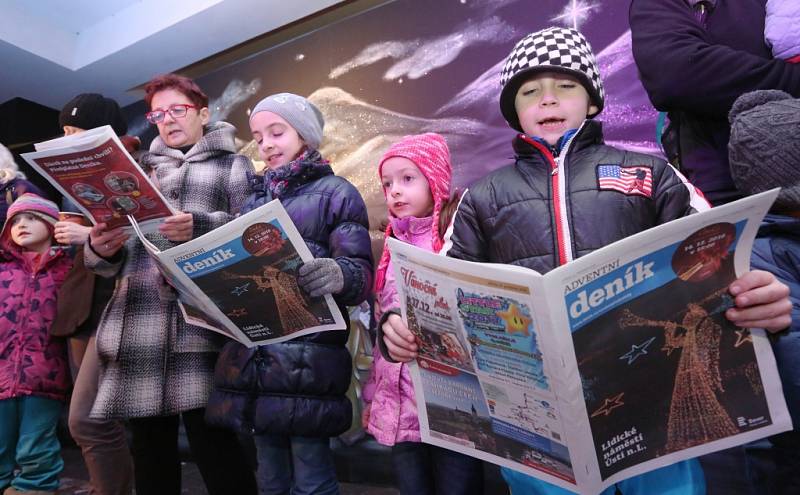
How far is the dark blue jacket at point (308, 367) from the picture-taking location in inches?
44.6

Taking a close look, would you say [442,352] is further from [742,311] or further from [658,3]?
[658,3]

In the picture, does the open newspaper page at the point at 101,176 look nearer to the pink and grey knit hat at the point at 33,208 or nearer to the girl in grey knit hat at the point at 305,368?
the girl in grey knit hat at the point at 305,368

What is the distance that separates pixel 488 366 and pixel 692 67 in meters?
0.62

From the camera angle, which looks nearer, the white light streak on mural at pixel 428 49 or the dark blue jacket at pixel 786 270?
the dark blue jacket at pixel 786 270

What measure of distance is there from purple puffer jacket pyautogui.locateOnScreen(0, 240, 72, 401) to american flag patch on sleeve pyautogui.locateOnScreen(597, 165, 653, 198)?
6.20ft

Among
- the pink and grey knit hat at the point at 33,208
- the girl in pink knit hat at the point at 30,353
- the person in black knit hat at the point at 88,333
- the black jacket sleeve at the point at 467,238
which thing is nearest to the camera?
the black jacket sleeve at the point at 467,238

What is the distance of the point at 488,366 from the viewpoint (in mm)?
681

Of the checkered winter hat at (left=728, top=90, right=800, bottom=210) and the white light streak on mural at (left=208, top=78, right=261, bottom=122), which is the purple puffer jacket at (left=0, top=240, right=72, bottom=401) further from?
the checkered winter hat at (left=728, top=90, right=800, bottom=210)

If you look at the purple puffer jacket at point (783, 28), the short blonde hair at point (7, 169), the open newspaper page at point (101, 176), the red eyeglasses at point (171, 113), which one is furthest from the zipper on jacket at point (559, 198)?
the short blonde hair at point (7, 169)

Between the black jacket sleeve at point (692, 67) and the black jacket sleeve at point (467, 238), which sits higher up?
the black jacket sleeve at point (692, 67)

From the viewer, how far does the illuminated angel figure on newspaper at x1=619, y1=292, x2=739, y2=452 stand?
630 mm

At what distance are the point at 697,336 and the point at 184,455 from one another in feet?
8.29

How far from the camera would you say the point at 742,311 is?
2.05 feet

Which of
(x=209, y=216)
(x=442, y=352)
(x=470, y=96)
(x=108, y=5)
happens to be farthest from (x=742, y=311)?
(x=108, y=5)
